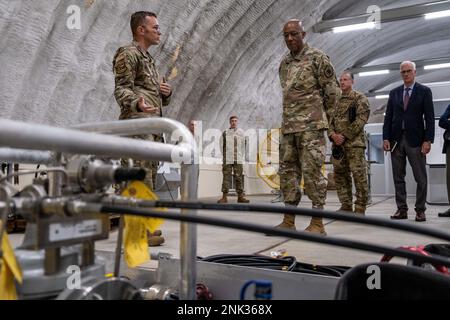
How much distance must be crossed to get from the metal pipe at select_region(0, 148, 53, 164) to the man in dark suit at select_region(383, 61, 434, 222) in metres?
3.57

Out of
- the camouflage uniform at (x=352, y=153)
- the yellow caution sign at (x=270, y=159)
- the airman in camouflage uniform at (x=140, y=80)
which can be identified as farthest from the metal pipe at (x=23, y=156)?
the yellow caution sign at (x=270, y=159)

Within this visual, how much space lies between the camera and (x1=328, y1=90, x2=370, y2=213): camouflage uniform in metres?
4.21

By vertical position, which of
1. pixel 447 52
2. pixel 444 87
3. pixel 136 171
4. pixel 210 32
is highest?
pixel 447 52

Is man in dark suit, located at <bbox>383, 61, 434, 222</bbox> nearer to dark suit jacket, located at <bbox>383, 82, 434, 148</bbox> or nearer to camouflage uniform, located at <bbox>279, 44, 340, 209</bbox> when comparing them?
dark suit jacket, located at <bbox>383, 82, 434, 148</bbox>

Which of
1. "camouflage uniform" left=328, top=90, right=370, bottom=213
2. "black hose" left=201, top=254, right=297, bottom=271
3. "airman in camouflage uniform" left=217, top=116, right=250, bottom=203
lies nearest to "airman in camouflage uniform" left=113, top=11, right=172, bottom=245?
"black hose" left=201, top=254, right=297, bottom=271

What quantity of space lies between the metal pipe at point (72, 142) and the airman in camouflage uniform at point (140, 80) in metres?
1.53

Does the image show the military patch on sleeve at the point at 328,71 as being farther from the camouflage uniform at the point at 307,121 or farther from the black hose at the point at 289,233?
the black hose at the point at 289,233

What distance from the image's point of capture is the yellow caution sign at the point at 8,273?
0.72 meters

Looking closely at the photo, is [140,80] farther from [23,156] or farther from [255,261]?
[23,156]

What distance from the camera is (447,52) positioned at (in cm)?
1202

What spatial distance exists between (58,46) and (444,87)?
5.89m

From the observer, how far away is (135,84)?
2.78 m

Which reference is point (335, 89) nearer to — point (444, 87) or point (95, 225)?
point (95, 225)
